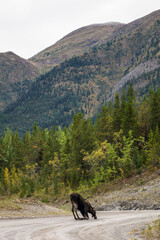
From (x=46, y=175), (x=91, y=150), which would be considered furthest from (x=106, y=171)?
(x=46, y=175)

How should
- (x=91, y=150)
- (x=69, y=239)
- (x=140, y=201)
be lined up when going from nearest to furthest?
(x=69, y=239) → (x=140, y=201) → (x=91, y=150)

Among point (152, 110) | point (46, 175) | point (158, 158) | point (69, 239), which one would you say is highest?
point (69, 239)

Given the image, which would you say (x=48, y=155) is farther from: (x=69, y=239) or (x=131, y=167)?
(x=69, y=239)

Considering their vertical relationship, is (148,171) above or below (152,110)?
below

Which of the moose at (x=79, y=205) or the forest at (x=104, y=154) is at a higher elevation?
the moose at (x=79, y=205)

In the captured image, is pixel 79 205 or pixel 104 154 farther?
pixel 104 154

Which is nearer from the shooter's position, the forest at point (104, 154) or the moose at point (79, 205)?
the moose at point (79, 205)

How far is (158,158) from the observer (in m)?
41.7

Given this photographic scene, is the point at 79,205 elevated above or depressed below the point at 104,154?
above

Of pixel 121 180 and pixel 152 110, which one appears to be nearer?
pixel 121 180

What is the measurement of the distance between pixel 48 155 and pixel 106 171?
26216mm

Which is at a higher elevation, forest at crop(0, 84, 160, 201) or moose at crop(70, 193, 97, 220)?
moose at crop(70, 193, 97, 220)

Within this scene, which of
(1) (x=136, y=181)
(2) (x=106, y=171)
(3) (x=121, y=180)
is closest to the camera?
(1) (x=136, y=181)

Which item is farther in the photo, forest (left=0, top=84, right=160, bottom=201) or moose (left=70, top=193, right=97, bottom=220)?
forest (left=0, top=84, right=160, bottom=201)
